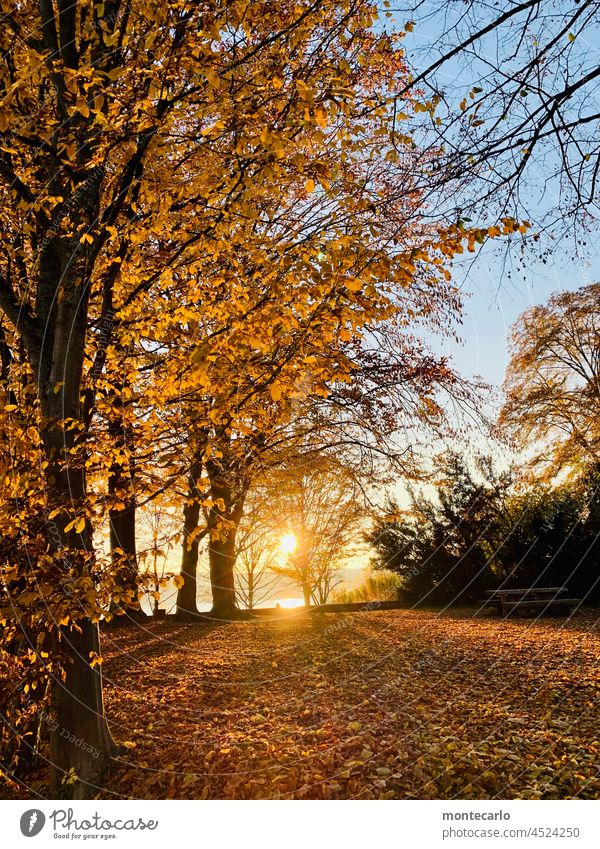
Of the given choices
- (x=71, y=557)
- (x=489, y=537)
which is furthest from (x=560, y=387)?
(x=71, y=557)

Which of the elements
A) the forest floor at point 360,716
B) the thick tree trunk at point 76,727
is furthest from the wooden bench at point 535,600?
the thick tree trunk at point 76,727

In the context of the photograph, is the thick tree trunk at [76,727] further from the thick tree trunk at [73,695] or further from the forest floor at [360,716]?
the forest floor at [360,716]

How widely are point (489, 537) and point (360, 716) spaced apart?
30.8 ft

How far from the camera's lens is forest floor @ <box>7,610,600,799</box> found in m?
4.40

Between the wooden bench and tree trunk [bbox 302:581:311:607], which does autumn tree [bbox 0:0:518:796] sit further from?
tree trunk [bbox 302:581:311:607]

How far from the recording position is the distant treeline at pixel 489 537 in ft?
43.2

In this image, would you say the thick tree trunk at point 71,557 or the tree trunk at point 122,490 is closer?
the tree trunk at point 122,490

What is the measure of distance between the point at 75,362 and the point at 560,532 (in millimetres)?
11963

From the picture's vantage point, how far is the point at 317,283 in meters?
4.55

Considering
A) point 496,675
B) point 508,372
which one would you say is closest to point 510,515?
point 508,372

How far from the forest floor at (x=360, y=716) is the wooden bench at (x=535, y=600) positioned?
2.67 metres

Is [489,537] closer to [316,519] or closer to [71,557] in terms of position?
[316,519]
